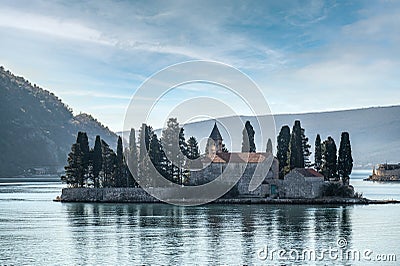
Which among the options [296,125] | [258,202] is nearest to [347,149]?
[296,125]

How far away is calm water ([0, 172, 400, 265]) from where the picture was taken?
3400 cm

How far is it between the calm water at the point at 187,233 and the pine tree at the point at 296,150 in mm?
8217

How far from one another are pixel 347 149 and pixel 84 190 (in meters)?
30.1

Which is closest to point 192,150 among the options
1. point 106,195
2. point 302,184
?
point 106,195

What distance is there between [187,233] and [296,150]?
30.2 meters

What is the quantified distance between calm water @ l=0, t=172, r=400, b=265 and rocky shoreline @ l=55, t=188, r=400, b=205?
2951 mm

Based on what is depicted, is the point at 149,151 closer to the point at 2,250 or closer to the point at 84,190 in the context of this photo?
the point at 84,190

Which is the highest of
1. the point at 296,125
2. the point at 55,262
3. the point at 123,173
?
the point at 296,125

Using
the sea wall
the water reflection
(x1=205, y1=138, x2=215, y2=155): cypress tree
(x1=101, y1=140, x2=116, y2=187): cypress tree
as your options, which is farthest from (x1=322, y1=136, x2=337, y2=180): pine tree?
(x1=101, y1=140, x2=116, y2=187): cypress tree

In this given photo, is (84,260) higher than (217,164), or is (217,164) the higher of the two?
(217,164)

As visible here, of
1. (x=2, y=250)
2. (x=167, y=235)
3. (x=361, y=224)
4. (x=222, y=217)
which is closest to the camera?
(x=2, y=250)

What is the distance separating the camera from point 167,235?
42.1m

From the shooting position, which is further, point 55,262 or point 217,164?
point 217,164

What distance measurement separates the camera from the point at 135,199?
69.4m
